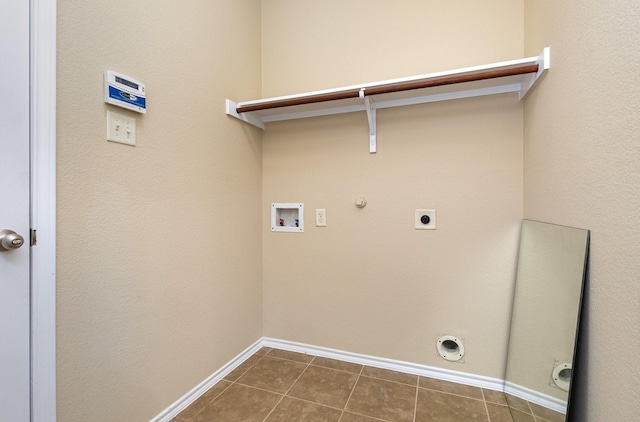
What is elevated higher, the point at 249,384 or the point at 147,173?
the point at 147,173

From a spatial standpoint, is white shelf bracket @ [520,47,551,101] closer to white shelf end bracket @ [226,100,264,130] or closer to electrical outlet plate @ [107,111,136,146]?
white shelf end bracket @ [226,100,264,130]

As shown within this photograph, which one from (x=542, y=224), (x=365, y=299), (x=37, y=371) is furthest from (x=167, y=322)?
(x=542, y=224)

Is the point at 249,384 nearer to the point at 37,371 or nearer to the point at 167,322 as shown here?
the point at 167,322

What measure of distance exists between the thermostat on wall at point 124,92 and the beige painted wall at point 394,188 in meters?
0.96

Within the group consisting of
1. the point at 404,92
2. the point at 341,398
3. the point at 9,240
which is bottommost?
the point at 341,398

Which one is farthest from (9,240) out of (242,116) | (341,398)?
(341,398)

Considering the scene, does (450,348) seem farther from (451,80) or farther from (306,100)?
(306,100)

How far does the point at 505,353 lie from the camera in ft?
5.11

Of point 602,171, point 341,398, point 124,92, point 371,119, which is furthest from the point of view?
point 371,119

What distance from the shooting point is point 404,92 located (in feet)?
5.25

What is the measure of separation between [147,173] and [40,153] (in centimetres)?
37

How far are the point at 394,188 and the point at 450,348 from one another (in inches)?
41.6

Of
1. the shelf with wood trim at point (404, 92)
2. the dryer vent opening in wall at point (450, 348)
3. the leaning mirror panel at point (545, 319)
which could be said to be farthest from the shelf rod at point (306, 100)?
the dryer vent opening in wall at point (450, 348)

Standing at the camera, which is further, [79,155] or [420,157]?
[420,157]
